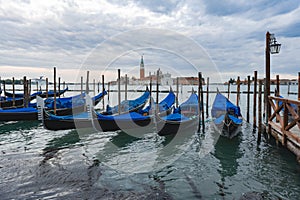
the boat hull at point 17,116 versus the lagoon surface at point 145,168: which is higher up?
the boat hull at point 17,116

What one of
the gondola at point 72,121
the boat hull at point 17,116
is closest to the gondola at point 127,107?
the gondola at point 72,121

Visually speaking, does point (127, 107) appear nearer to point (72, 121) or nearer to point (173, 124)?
point (72, 121)

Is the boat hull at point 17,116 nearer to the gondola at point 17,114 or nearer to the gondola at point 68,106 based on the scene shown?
the gondola at point 17,114

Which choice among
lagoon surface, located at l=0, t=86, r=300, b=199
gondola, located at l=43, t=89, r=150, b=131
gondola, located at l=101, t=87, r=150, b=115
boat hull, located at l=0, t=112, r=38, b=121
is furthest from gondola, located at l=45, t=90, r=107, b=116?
gondola, located at l=43, t=89, r=150, b=131

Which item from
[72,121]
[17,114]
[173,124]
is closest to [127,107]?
[72,121]

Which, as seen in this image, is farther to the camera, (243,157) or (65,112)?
(65,112)

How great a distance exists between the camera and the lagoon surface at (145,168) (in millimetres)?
3730

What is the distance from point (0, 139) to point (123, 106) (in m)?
4.86

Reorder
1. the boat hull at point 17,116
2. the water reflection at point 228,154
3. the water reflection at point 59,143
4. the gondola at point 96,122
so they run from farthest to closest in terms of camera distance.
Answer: the boat hull at point 17,116
the gondola at point 96,122
the water reflection at point 59,143
the water reflection at point 228,154

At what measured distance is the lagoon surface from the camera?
373cm

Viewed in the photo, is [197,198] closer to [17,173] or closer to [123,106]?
[17,173]

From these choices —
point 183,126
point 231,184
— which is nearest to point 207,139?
point 183,126

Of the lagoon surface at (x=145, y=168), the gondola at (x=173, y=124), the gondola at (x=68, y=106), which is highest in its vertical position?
the gondola at (x=68, y=106)

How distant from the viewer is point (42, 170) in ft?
15.1
